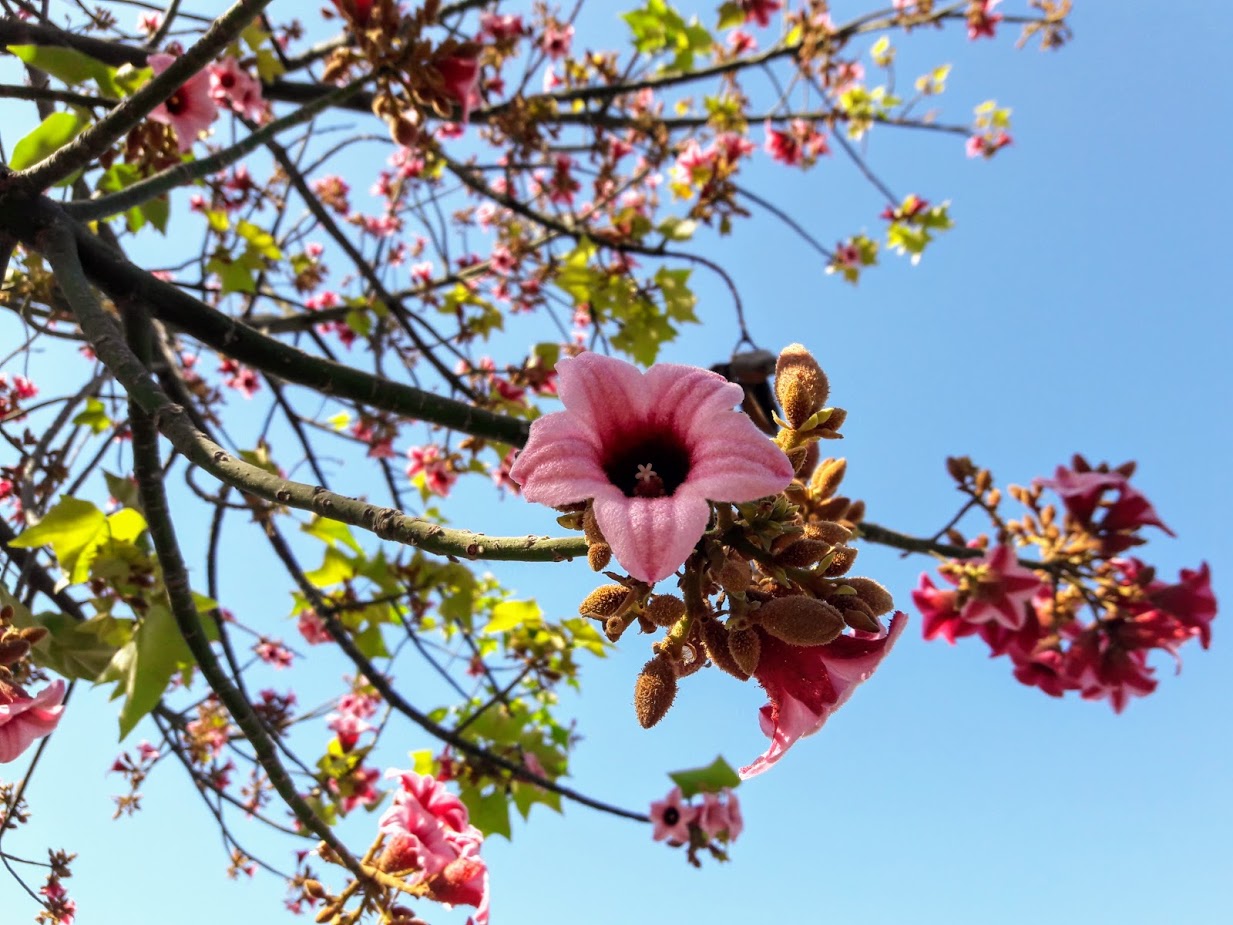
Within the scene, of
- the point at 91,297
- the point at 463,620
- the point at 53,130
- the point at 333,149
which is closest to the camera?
the point at 91,297

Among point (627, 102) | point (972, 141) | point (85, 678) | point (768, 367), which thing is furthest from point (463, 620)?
point (972, 141)

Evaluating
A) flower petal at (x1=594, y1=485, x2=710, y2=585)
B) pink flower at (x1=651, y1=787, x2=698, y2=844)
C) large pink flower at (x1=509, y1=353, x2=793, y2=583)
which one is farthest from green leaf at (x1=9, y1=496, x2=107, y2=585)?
pink flower at (x1=651, y1=787, x2=698, y2=844)

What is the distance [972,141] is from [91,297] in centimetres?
663

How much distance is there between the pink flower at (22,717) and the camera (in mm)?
1335

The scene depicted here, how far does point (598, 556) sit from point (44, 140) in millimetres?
2030

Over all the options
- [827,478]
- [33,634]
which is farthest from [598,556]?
[33,634]

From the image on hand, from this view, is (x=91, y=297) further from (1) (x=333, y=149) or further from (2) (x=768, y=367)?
(1) (x=333, y=149)

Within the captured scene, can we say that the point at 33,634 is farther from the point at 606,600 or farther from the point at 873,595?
the point at 873,595

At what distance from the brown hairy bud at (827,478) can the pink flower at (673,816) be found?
2272 mm

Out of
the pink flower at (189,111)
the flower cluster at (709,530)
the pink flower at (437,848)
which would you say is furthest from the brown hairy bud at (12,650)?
the pink flower at (189,111)

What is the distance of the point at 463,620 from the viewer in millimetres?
3322

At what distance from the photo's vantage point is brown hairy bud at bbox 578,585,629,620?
0.87 m

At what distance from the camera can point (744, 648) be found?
2.99ft

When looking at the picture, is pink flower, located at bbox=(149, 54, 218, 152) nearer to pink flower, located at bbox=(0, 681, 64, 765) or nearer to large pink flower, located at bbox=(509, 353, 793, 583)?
pink flower, located at bbox=(0, 681, 64, 765)
